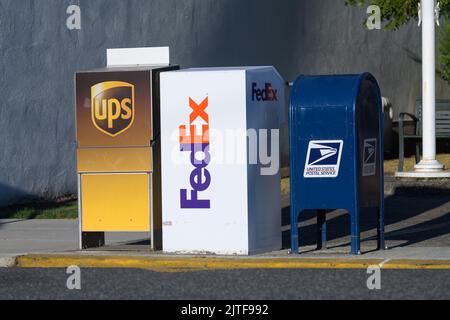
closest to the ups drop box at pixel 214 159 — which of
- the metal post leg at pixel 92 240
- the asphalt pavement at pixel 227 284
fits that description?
the asphalt pavement at pixel 227 284

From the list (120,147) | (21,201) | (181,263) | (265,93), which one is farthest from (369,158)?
(21,201)

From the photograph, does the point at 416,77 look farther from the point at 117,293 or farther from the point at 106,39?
the point at 117,293

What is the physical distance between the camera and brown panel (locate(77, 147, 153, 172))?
12398mm

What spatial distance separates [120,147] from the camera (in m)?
12.5

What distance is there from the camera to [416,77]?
2725cm

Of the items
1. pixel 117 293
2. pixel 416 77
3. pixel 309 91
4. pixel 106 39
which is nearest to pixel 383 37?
pixel 416 77

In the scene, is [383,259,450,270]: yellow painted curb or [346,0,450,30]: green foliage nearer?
[383,259,450,270]: yellow painted curb

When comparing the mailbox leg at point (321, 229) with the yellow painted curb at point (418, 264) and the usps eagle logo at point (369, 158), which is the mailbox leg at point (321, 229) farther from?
the yellow painted curb at point (418, 264)

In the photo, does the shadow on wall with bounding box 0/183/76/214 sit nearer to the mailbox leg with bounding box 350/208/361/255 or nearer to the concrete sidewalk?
the concrete sidewalk

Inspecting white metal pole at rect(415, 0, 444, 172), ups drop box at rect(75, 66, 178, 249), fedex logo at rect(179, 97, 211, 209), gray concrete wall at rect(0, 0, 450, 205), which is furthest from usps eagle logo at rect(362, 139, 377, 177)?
gray concrete wall at rect(0, 0, 450, 205)

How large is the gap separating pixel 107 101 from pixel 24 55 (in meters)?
5.32

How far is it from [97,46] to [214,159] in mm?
6952

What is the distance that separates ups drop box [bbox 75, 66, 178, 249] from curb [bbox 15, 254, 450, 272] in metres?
0.68

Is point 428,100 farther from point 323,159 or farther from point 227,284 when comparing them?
A: point 227,284
